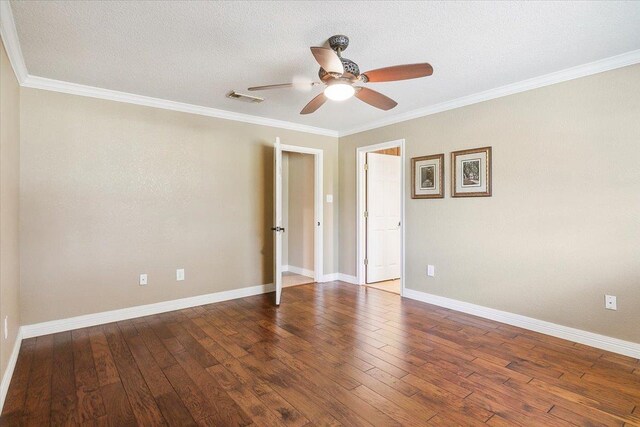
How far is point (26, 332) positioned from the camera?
300cm

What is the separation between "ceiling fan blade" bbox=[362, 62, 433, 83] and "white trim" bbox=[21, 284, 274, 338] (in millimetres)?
3137

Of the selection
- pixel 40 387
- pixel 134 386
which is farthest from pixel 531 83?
pixel 40 387

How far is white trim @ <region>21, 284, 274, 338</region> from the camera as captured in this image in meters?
3.09

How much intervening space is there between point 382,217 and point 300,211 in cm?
149

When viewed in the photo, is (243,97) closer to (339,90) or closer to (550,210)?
(339,90)

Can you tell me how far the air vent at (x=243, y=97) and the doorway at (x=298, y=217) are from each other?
1.95 m

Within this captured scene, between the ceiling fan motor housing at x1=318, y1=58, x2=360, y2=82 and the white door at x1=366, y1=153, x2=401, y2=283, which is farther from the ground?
the ceiling fan motor housing at x1=318, y1=58, x2=360, y2=82

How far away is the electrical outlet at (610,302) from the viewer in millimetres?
2711

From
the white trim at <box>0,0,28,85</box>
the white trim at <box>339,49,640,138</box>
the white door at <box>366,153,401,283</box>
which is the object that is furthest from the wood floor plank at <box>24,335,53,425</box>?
the white trim at <box>339,49,640,138</box>

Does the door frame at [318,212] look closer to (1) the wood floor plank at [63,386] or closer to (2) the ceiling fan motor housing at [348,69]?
(2) the ceiling fan motor housing at [348,69]

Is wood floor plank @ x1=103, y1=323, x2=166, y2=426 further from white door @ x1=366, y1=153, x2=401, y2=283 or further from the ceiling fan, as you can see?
white door @ x1=366, y1=153, x2=401, y2=283

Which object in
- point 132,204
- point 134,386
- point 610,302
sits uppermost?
point 132,204

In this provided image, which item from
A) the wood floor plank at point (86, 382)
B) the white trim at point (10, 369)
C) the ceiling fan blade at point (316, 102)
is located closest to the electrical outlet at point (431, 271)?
the ceiling fan blade at point (316, 102)

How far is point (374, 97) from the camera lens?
8.84 ft
